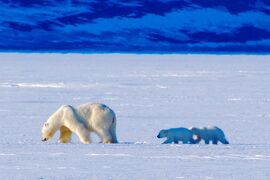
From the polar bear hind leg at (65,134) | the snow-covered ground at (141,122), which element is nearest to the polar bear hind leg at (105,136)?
the snow-covered ground at (141,122)

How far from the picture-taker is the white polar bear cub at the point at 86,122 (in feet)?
42.5

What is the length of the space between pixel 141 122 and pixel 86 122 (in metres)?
3.66

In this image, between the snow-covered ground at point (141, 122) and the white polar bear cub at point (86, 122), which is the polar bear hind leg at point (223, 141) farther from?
the white polar bear cub at point (86, 122)

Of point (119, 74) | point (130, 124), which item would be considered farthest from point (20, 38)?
point (130, 124)

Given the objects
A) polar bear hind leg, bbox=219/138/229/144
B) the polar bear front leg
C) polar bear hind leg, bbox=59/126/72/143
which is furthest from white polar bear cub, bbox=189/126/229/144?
polar bear hind leg, bbox=59/126/72/143

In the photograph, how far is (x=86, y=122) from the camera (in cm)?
1310

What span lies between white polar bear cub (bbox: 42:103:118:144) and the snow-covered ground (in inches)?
10.1

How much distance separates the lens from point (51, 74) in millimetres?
32469

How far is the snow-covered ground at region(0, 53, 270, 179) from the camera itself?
10242 millimetres

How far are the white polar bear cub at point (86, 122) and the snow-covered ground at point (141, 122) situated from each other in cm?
26

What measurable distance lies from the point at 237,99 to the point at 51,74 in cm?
1163

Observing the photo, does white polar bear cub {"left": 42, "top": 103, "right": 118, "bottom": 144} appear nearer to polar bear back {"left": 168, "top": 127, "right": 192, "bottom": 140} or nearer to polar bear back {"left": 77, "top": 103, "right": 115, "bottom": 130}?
polar bear back {"left": 77, "top": 103, "right": 115, "bottom": 130}

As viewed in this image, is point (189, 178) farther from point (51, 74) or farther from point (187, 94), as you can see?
point (51, 74)

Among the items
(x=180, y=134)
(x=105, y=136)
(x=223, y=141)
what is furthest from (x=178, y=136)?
(x=105, y=136)
